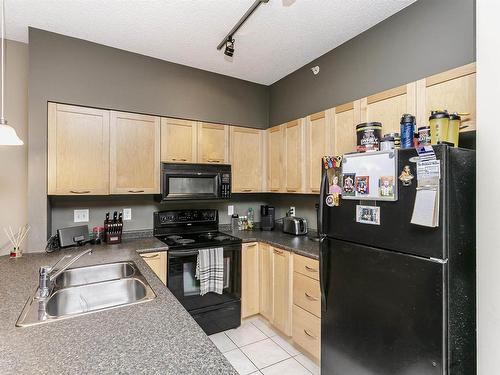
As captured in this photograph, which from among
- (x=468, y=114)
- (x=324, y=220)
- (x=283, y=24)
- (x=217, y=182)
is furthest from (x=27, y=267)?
(x=468, y=114)

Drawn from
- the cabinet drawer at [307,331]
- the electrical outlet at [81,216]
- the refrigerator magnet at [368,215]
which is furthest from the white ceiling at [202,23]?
the cabinet drawer at [307,331]

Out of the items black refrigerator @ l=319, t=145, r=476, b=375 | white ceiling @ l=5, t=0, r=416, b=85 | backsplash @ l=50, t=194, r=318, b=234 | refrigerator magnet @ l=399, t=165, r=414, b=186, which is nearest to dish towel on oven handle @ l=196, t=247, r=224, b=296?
backsplash @ l=50, t=194, r=318, b=234

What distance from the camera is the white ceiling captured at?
6.33 feet

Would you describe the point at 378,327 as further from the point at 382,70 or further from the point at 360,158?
the point at 382,70

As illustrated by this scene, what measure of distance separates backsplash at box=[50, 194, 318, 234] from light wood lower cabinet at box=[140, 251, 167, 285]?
2.12 ft

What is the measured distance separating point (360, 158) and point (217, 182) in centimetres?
160

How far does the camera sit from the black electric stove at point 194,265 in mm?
2428

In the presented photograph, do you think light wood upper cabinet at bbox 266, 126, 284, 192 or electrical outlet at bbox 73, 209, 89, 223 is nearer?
electrical outlet at bbox 73, 209, 89, 223

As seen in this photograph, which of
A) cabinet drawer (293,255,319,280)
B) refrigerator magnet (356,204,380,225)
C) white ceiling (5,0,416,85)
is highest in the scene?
white ceiling (5,0,416,85)

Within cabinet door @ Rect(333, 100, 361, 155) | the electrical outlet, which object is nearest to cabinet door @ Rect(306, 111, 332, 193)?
cabinet door @ Rect(333, 100, 361, 155)

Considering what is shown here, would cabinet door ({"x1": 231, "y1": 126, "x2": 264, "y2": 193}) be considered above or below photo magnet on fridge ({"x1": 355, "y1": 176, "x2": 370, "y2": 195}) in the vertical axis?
above

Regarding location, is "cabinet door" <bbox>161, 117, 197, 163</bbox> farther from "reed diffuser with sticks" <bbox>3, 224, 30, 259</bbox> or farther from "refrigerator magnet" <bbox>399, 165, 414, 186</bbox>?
"refrigerator magnet" <bbox>399, 165, 414, 186</bbox>

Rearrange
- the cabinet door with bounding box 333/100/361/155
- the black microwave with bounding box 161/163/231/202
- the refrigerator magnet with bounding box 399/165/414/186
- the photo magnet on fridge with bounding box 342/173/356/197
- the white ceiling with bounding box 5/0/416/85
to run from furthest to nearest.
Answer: the black microwave with bounding box 161/163/231/202
the cabinet door with bounding box 333/100/361/155
the white ceiling with bounding box 5/0/416/85
the photo magnet on fridge with bounding box 342/173/356/197
the refrigerator magnet with bounding box 399/165/414/186

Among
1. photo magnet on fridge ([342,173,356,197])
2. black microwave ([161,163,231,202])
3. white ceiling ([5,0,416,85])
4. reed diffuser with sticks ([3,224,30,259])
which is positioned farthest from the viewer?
black microwave ([161,163,231,202])
